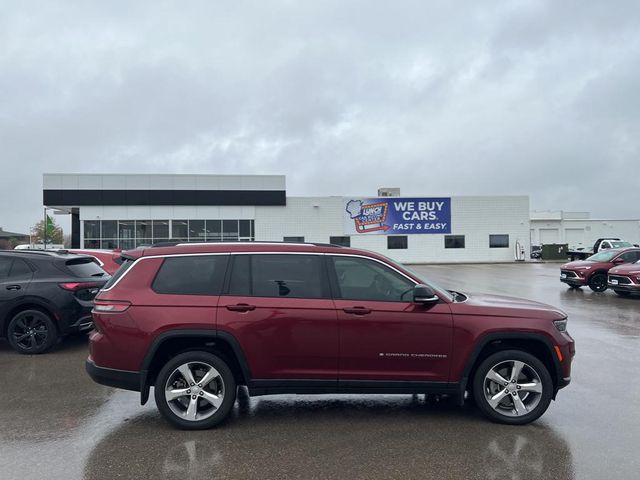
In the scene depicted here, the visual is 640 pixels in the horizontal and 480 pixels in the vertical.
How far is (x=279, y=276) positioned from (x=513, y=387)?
2.53 metres

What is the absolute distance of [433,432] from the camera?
4422 mm

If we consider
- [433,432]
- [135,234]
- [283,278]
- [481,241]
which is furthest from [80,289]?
[481,241]

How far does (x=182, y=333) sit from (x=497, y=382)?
307cm

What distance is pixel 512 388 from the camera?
4594 mm

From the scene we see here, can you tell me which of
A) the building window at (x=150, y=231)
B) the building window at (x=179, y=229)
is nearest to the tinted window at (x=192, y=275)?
the building window at (x=150, y=231)

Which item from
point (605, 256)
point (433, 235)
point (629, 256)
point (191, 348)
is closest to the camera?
point (191, 348)

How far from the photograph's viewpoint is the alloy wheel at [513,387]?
4586 mm

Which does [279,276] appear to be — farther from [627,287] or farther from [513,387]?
[627,287]

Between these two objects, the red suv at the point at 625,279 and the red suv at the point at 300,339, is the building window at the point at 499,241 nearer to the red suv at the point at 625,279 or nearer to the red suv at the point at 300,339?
the red suv at the point at 625,279

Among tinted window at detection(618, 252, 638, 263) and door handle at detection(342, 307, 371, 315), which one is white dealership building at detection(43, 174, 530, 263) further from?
door handle at detection(342, 307, 371, 315)

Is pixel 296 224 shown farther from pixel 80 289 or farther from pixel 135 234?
pixel 80 289

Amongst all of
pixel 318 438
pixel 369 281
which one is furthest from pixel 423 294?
pixel 318 438

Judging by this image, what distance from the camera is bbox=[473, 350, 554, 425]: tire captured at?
4574 mm

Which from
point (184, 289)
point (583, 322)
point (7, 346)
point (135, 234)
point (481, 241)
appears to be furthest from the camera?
point (481, 241)
